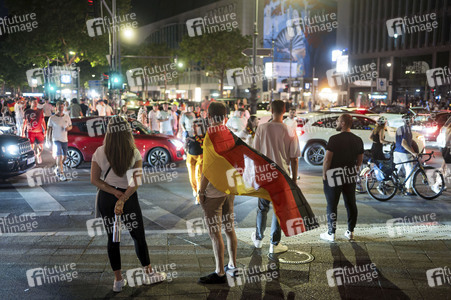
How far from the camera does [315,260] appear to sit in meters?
5.39

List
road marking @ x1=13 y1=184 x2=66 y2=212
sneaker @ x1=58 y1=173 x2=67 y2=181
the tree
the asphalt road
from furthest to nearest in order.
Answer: the tree
sneaker @ x1=58 y1=173 x2=67 y2=181
road marking @ x1=13 y1=184 x2=66 y2=212
the asphalt road

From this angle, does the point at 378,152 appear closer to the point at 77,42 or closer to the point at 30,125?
the point at 30,125

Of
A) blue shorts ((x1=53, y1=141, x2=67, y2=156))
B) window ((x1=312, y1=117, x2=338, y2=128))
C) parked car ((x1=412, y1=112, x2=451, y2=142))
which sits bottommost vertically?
parked car ((x1=412, y1=112, x2=451, y2=142))

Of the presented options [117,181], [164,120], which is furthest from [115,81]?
[117,181]

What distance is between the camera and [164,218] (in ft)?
24.8

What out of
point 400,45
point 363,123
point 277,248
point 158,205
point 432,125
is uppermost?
point 400,45

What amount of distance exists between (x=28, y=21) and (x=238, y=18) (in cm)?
4030

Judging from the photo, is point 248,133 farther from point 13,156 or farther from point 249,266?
point 249,266

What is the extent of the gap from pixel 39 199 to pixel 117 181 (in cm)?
529

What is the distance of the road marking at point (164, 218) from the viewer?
7.14m

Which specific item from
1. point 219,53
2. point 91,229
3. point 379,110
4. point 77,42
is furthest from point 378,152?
Result: point 219,53

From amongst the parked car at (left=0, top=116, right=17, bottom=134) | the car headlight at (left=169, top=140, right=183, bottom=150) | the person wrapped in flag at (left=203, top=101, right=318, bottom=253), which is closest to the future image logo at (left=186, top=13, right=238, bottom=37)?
the parked car at (left=0, top=116, right=17, bottom=134)

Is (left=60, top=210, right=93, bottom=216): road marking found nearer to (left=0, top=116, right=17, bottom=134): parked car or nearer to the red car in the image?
the red car

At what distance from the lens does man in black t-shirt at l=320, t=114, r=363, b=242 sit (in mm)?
6023
